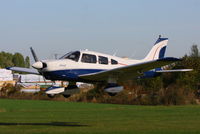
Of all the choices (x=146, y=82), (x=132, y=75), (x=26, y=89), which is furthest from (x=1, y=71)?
(x=132, y=75)

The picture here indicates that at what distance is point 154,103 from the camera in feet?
317

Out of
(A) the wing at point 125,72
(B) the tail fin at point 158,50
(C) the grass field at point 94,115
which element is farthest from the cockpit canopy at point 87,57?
(C) the grass field at point 94,115

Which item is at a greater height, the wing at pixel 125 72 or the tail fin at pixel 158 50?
the tail fin at pixel 158 50

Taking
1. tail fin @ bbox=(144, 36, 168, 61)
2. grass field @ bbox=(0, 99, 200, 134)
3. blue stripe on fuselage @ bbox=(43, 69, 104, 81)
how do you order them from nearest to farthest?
blue stripe on fuselage @ bbox=(43, 69, 104, 81)
tail fin @ bbox=(144, 36, 168, 61)
grass field @ bbox=(0, 99, 200, 134)

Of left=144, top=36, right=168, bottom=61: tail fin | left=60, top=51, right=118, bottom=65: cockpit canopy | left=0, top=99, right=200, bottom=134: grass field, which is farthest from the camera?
left=0, top=99, right=200, bottom=134: grass field

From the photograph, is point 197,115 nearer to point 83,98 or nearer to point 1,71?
Result: point 83,98

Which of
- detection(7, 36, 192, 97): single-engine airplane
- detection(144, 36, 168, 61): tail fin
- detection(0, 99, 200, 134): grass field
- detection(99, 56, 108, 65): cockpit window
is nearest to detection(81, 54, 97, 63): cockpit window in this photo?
detection(7, 36, 192, 97): single-engine airplane

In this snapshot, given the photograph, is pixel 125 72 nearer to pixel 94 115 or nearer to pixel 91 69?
pixel 91 69

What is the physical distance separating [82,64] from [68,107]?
71.5 metres

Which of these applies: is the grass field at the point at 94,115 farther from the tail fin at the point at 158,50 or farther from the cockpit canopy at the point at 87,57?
the cockpit canopy at the point at 87,57

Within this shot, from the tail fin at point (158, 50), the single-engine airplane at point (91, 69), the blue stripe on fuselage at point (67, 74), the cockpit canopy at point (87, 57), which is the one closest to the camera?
the single-engine airplane at point (91, 69)

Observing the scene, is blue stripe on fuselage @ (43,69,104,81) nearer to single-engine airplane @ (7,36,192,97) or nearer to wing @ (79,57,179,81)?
single-engine airplane @ (7,36,192,97)

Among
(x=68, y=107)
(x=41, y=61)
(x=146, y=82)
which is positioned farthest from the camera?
(x=68, y=107)

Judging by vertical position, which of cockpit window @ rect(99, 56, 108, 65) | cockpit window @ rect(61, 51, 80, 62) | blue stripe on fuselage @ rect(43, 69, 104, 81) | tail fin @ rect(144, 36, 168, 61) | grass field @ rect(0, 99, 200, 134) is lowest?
grass field @ rect(0, 99, 200, 134)
